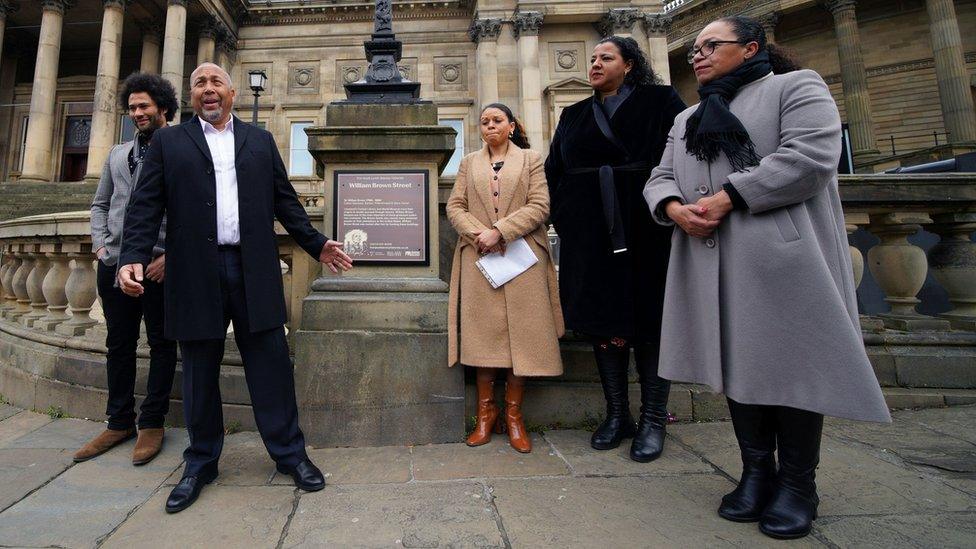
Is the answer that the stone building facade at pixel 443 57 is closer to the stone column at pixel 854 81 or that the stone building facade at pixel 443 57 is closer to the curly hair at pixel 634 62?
the stone column at pixel 854 81

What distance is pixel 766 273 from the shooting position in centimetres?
180

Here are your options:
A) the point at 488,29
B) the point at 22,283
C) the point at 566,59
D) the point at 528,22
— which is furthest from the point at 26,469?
the point at 566,59

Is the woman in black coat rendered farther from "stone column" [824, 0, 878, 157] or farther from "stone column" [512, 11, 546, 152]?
"stone column" [824, 0, 878, 157]

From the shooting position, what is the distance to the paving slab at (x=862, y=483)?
6.44 feet

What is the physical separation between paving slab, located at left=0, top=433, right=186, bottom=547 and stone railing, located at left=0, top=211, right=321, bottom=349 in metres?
1.28

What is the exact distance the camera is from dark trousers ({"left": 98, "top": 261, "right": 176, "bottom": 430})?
2.81 metres

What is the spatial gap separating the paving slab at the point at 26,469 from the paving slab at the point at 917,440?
4.73 meters

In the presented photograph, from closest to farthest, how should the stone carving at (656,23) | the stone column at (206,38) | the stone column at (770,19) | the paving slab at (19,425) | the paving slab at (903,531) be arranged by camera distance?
1. the paving slab at (903,531)
2. the paving slab at (19,425)
3. the stone carving at (656,23)
4. the stone column at (206,38)
5. the stone column at (770,19)

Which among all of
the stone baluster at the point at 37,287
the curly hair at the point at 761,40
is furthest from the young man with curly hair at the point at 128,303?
the curly hair at the point at 761,40

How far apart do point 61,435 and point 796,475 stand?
4.54 meters

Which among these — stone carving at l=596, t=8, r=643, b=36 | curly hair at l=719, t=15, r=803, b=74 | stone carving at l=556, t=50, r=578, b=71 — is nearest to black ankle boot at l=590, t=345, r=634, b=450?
curly hair at l=719, t=15, r=803, b=74

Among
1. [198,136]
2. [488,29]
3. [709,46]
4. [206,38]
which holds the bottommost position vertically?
[198,136]

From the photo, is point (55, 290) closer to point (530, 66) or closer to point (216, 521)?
point (216, 521)

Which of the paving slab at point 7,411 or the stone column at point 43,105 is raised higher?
the stone column at point 43,105
